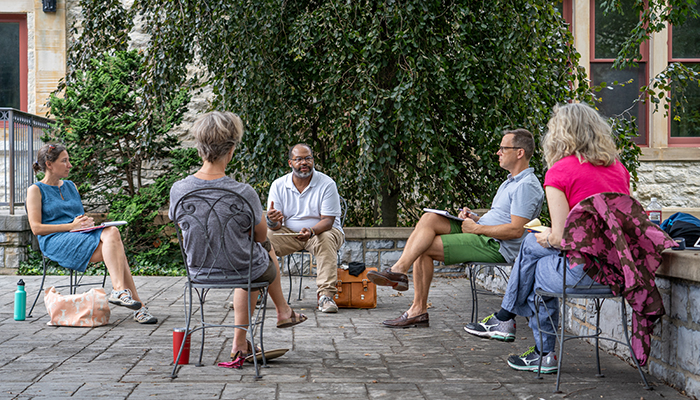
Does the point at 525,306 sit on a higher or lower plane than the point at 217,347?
higher

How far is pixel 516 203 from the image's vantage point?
4.15 m

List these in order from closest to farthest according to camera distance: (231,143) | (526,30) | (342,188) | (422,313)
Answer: (231,143)
(422,313)
(526,30)
(342,188)

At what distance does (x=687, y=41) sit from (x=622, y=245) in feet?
24.5

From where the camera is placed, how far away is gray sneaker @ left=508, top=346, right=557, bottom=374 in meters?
3.22

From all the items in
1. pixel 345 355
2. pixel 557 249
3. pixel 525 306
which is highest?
pixel 557 249

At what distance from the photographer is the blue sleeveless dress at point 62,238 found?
15.2 feet

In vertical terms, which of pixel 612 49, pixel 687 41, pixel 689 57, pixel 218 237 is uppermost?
pixel 687 41

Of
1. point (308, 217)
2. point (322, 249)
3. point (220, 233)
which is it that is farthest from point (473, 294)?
point (220, 233)

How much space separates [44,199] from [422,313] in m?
2.89

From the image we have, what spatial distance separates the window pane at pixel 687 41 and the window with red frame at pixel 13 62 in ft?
30.4

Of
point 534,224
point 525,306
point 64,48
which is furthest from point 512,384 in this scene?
point 64,48

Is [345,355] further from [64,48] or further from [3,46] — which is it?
[3,46]

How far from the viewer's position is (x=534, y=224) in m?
3.55

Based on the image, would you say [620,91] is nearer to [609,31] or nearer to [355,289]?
[609,31]
